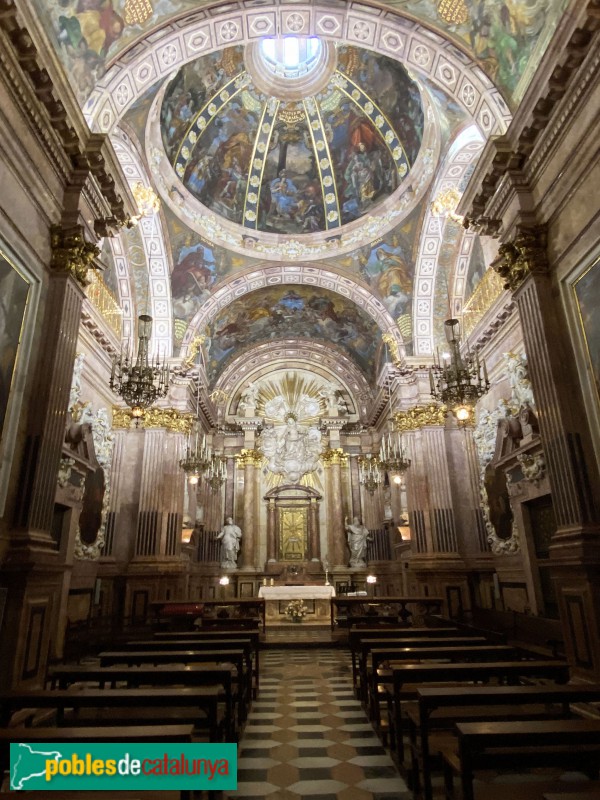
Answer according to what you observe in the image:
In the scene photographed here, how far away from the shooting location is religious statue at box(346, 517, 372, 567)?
21734 mm

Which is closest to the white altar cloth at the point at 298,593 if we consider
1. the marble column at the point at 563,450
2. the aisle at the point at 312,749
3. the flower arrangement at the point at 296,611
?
the flower arrangement at the point at 296,611

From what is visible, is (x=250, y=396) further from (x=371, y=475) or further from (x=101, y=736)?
(x=101, y=736)

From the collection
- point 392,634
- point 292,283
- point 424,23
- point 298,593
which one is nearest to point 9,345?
point 392,634

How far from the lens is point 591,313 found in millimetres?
6629

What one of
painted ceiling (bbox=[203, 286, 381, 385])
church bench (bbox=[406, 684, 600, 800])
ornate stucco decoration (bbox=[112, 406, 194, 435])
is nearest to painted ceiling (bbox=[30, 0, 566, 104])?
church bench (bbox=[406, 684, 600, 800])

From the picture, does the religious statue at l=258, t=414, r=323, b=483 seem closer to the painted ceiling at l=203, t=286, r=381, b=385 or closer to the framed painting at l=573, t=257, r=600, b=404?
the painted ceiling at l=203, t=286, r=381, b=385

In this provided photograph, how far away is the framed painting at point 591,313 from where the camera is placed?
648 cm

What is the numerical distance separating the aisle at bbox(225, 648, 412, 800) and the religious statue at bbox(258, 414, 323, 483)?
48.3 ft

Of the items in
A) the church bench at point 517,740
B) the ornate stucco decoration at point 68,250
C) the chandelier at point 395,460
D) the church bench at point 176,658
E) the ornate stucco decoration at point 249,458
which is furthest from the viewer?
the ornate stucco decoration at point 249,458

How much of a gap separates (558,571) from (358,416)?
17.5 m

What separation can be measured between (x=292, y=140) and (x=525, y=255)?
475 inches

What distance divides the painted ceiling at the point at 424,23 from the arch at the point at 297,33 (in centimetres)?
15

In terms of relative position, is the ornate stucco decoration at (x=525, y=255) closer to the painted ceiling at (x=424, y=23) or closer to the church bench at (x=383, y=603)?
the painted ceiling at (x=424, y=23)

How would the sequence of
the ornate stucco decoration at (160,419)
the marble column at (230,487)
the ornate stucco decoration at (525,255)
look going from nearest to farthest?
the ornate stucco decoration at (525,255)
the ornate stucco decoration at (160,419)
the marble column at (230,487)
